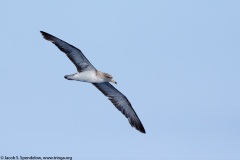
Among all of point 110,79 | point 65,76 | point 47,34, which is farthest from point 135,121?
point 47,34

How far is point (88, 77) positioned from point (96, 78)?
55 cm

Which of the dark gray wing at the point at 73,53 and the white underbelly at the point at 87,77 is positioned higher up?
the dark gray wing at the point at 73,53

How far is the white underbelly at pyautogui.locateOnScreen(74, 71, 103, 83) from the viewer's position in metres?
29.6

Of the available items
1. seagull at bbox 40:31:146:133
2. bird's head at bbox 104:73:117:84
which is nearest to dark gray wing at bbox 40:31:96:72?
seagull at bbox 40:31:146:133

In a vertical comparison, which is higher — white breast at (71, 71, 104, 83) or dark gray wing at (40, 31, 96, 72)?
dark gray wing at (40, 31, 96, 72)

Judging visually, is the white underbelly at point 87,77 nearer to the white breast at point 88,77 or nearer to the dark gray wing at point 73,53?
the white breast at point 88,77

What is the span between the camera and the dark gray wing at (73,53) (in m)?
28.6

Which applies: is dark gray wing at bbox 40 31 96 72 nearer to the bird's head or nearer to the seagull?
the seagull

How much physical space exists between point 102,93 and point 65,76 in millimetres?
3788

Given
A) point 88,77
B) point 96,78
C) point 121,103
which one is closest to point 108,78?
point 96,78

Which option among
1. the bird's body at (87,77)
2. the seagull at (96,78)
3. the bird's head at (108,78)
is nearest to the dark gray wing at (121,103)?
the seagull at (96,78)

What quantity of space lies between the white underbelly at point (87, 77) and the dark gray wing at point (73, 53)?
28cm

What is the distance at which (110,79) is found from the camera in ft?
100

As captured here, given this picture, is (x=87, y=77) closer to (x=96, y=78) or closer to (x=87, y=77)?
(x=87, y=77)
